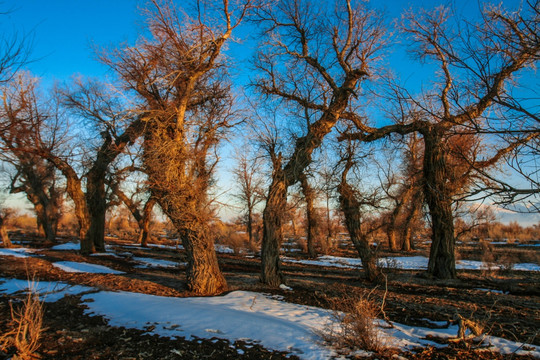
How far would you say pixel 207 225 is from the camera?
7637mm

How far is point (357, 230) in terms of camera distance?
9.96 metres

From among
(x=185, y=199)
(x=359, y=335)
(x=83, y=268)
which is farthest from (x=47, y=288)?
(x=359, y=335)

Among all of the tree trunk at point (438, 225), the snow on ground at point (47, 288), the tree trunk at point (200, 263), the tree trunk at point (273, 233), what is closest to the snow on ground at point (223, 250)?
the tree trunk at point (273, 233)

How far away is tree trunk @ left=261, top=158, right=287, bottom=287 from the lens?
338 inches

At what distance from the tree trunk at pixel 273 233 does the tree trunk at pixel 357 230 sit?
2269mm

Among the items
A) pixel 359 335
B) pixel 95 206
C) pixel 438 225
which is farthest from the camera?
pixel 95 206

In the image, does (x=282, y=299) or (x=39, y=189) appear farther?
(x=39, y=189)

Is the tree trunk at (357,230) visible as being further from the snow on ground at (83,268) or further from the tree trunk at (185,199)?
the snow on ground at (83,268)

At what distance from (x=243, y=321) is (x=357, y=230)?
6.05 meters

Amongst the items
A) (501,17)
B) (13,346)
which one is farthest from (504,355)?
(13,346)

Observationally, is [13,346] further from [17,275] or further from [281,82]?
[281,82]

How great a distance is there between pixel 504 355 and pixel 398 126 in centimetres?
776

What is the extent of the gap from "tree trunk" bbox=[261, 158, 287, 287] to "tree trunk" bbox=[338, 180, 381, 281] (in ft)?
7.44

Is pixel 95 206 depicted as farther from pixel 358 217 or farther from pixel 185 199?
pixel 358 217
